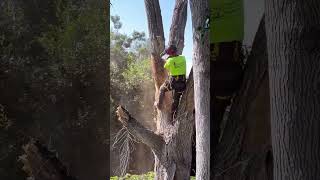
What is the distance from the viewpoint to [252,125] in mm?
3215

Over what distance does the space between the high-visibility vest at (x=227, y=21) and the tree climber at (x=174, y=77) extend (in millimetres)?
1851

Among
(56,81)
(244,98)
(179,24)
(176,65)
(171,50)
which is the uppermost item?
(179,24)

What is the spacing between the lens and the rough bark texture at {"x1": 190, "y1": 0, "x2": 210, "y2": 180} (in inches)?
149

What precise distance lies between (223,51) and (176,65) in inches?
86.8

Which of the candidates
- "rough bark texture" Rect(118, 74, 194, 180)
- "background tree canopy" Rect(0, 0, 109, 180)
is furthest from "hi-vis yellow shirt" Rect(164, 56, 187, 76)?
"background tree canopy" Rect(0, 0, 109, 180)

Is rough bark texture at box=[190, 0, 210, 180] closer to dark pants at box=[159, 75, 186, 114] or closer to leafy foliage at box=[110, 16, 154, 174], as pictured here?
dark pants at box=[159, 75, 186, 114]

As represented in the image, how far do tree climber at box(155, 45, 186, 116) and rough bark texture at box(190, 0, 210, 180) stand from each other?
1742 mm

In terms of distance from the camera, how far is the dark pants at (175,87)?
5746mm

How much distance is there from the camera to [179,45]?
6.76m

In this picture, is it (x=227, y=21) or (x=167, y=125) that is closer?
(x=227, y=21)

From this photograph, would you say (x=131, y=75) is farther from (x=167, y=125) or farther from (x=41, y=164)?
(x=41, y=164)

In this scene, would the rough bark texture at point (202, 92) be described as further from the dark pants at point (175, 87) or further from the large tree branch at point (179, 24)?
the large tree branch at point (179, 24)

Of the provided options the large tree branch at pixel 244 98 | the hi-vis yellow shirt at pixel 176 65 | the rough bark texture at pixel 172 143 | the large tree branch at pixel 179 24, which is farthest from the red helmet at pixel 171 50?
the large tree branch at pixel 244 98

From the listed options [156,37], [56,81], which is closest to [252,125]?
[56,81]
